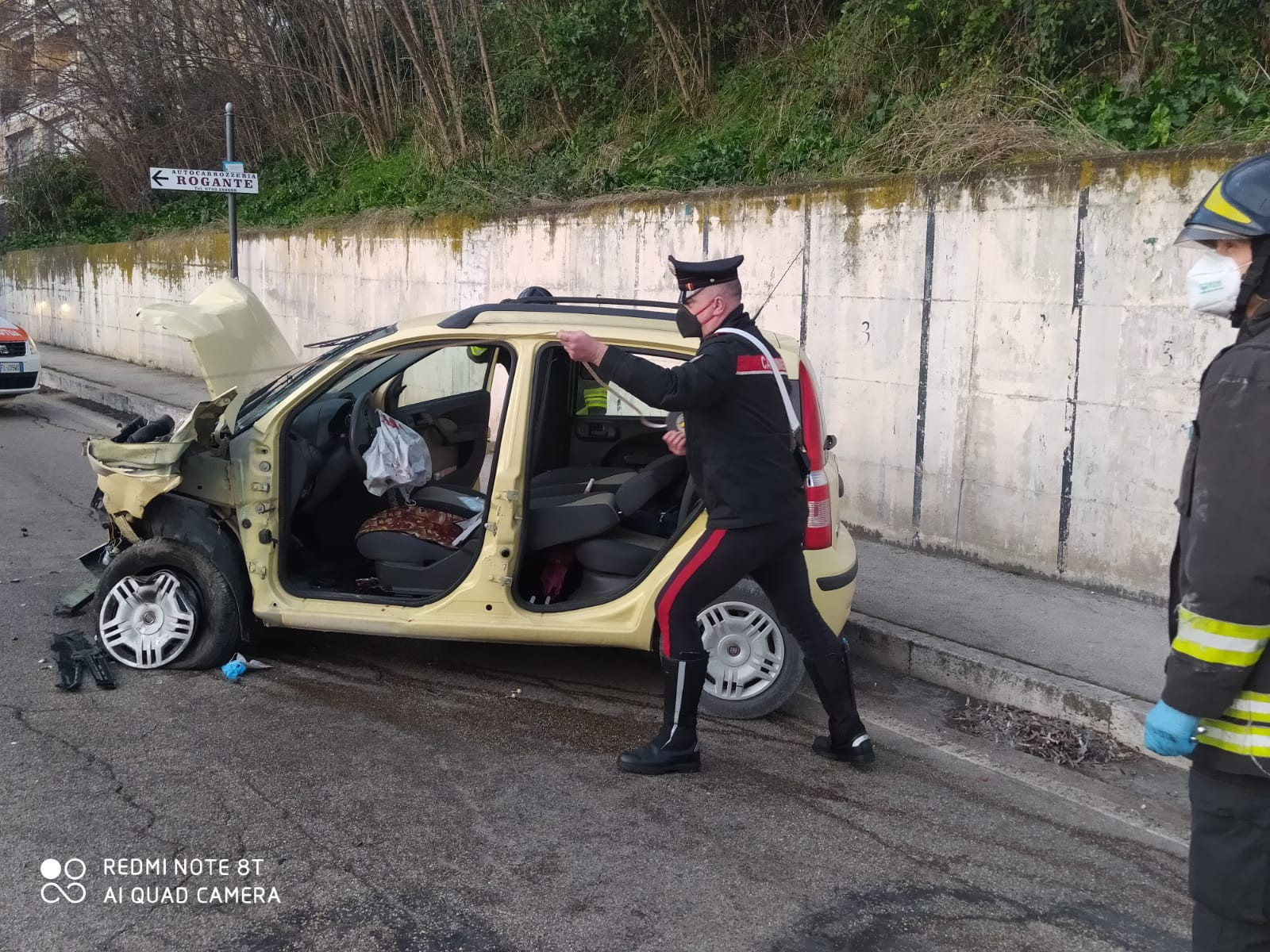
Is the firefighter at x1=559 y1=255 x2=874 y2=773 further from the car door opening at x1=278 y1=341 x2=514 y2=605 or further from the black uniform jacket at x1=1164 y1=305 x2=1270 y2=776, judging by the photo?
the black uniform jacket at x1=1164 y1=305 x2=1270 y2=776

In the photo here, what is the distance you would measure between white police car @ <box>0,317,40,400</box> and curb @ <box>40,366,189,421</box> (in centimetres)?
103

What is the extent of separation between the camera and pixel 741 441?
4070 millimetres

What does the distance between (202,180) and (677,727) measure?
354 inches

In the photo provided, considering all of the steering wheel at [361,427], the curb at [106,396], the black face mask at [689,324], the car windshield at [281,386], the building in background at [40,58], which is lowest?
the curb at [106,396]

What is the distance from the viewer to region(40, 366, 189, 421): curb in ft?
43.9

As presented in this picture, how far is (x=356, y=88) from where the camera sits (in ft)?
53.7

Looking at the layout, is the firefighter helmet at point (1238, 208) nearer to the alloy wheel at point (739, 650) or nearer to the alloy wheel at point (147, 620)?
the alloy wheel at point (739, 650)

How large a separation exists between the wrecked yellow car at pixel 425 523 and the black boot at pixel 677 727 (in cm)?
51

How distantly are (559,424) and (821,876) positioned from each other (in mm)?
2664

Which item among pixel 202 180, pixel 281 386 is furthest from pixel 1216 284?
pixel 202 180

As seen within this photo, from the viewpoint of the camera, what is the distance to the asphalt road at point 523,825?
327 cm


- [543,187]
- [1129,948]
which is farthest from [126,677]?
[543,187]

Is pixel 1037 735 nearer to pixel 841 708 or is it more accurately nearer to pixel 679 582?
pixel 841 708

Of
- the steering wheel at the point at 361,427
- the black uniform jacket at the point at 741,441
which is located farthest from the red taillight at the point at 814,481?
the steering wheel at the point at 361,427
